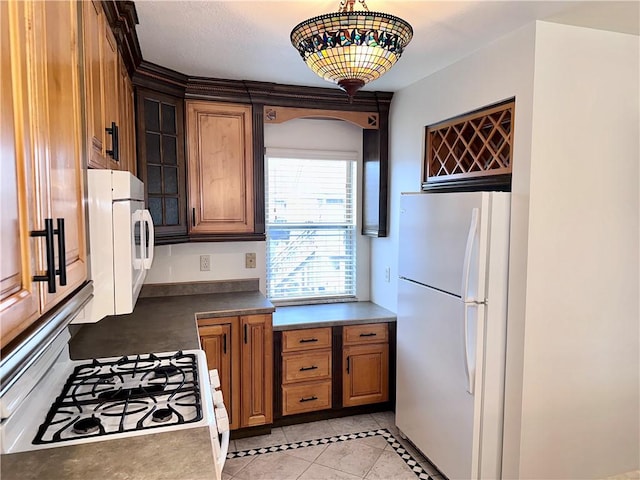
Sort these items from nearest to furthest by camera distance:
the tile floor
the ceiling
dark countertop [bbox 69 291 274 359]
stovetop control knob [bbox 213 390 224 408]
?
stovetop control knob [bbox 213 390 224 408]
the ceiling
dark countertop [bbox 69 291 274 359]
the tile floor

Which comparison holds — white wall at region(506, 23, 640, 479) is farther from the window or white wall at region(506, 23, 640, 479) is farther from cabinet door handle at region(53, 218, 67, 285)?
cabinet door handle at region(53, 218, 67, 285)

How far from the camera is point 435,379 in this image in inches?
97.1

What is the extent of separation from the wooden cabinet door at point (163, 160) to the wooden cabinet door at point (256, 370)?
0.77 metres

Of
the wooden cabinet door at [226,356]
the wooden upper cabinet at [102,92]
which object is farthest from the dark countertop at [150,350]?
the wooden upper cabinet at [102,92]

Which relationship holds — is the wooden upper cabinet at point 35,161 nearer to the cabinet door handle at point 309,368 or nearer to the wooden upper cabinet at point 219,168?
the wooden upper cabinet at point 219,168

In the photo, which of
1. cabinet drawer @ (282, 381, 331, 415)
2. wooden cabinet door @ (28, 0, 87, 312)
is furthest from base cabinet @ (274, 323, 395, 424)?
wooden cabinet door @ (28, 0, 87, 312)

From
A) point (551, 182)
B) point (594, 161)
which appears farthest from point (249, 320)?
point (594, 161)

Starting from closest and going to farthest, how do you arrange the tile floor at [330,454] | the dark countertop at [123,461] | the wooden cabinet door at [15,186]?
the wooden cabinet door at [15,186], the dark countertop at [123,461], the tile floor at [330,454]

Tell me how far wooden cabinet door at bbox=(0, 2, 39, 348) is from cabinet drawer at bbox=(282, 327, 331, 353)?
89.8 inches

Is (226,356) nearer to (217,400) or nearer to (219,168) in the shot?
(217,400)

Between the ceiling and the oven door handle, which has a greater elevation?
the ceiling

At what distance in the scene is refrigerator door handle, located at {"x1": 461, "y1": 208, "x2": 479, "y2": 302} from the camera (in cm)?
208

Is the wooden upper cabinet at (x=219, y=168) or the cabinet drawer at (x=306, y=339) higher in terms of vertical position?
the wooden upper cabinet at (x=219, y=168)

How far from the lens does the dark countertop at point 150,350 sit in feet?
3.54
